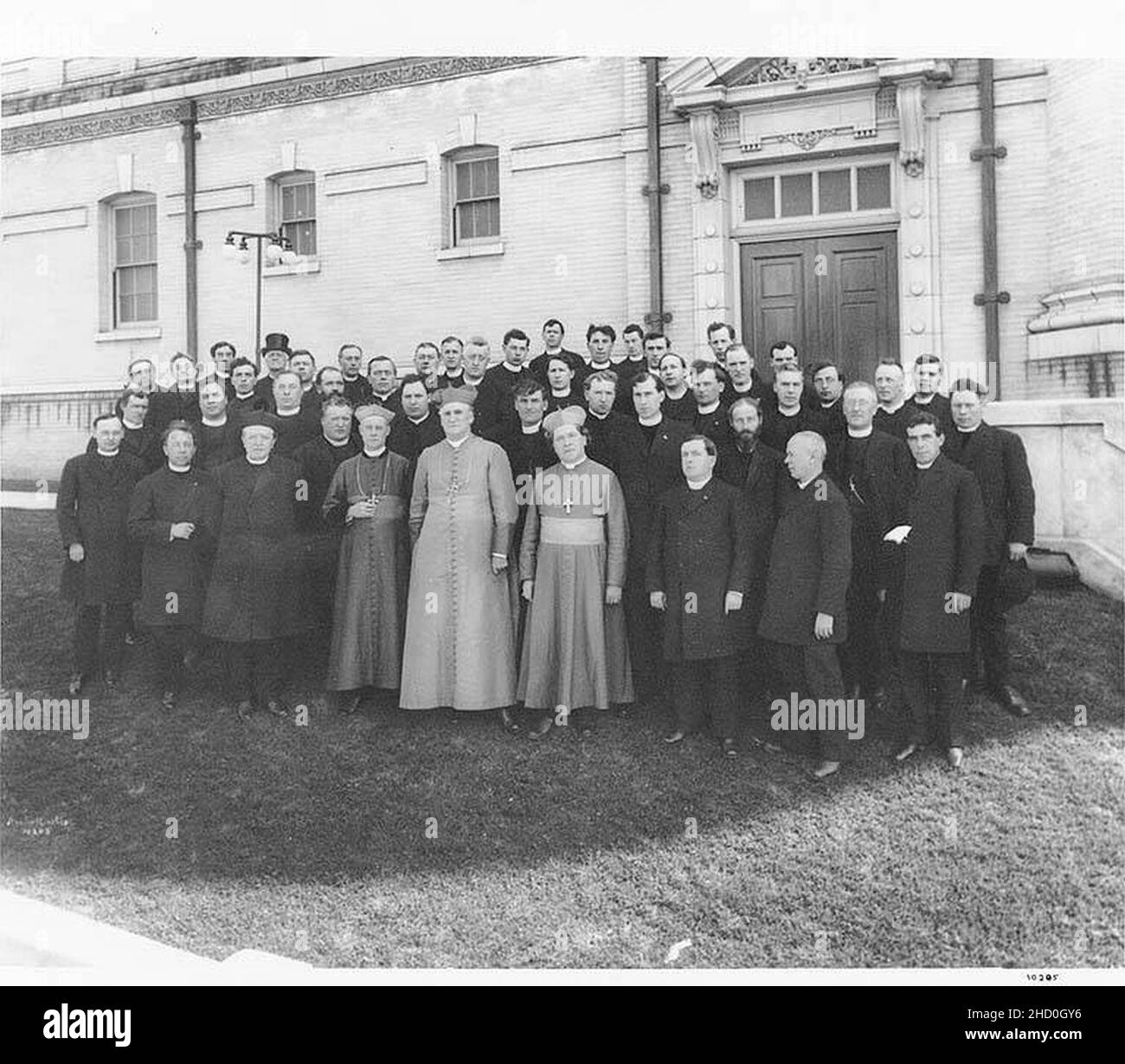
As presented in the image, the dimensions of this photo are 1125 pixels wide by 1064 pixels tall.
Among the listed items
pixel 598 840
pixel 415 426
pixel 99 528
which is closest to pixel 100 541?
pixel 99 528

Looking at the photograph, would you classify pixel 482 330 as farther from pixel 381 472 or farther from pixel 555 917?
pixel 555 917

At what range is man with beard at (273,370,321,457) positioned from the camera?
4648 millimetres

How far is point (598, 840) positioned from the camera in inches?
145

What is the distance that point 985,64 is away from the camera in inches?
210

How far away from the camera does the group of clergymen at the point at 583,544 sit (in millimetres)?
3852

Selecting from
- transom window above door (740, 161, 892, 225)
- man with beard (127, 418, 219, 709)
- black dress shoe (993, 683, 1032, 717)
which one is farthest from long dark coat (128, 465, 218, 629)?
transom window above door (740, 161, 892, 225)

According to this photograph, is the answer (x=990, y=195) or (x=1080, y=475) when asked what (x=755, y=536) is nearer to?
(x=1080, y=475)

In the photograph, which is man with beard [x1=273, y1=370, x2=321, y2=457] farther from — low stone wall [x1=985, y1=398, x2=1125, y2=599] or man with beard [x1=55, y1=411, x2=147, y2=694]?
low stone wall [x1=985, y1=398, x2=1125, y2=599]

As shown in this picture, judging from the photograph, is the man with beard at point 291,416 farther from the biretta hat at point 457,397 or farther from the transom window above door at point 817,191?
the transom window above door at point 817,191

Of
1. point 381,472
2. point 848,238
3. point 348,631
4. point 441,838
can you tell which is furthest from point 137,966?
point 848,238

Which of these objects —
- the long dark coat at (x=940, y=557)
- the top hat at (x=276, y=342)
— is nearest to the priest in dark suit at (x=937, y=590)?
the long dark coat at (x=940, y=557)

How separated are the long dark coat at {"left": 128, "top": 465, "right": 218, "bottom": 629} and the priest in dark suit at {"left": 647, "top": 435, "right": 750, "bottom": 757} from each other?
1.97 m

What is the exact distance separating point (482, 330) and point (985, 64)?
3.04 meters

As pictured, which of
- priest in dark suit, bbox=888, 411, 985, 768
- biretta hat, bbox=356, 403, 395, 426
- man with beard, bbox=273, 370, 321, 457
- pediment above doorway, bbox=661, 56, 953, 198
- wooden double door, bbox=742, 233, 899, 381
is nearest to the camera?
priest in dark suit, bbox=888, 411, 985, 768
